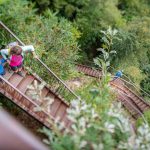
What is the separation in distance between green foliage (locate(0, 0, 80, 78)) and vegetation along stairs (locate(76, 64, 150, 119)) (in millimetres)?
2971

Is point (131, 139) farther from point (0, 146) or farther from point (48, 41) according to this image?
point (48, 41)

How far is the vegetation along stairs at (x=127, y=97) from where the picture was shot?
16109 millimetres

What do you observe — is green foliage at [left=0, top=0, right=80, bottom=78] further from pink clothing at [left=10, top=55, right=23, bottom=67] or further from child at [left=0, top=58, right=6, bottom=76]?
child at [left=0, top=58, right=6, bottom=76]

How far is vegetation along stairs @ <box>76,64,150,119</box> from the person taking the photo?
1611cm

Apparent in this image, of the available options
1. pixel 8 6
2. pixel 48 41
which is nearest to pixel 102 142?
pixel 48 41

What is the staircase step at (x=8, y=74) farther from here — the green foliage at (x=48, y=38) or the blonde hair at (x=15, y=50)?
the green foliage at (x=48, y=38)

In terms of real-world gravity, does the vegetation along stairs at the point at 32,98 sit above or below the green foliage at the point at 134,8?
below

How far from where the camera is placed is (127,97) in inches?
687

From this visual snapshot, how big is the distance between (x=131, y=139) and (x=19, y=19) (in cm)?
817

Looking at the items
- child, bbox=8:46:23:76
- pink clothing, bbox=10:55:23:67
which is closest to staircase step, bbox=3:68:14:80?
child, bbox=8:46:23:76

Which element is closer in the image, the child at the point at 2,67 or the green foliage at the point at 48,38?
the child at the point at 2,67

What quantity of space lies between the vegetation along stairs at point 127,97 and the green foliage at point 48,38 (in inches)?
117

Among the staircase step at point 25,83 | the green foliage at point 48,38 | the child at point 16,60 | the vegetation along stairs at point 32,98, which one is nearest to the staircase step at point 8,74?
the vegetation along stairs at point 32,98

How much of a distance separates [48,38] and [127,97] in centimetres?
541
